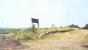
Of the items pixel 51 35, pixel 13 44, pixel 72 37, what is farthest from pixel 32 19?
pixel 13 44

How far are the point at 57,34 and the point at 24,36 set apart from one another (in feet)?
19.3

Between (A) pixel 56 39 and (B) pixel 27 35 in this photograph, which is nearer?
(A) pixel 56 39

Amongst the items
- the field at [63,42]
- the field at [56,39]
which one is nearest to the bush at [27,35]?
the field at [56,39]

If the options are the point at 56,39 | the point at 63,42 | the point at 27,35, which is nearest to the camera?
the point at 63,42

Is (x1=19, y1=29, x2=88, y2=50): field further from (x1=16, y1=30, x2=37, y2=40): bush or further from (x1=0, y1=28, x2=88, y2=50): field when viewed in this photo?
(x1=16, y1=30, x2=37, y2=40): bush

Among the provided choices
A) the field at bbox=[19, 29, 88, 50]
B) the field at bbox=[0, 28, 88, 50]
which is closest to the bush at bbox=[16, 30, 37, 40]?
the field at bbox=[0, 28, 88, 50]

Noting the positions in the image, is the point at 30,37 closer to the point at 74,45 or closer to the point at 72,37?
the point at 72,37

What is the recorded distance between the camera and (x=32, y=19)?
169 feet

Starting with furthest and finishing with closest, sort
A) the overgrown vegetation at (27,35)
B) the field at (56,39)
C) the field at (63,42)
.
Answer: the overgrown vegetation at (27,35) < the field at (56,39) < the field at (63,42)

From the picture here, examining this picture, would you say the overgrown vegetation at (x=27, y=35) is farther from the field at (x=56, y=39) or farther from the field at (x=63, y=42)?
the field at (x=63, y=42)

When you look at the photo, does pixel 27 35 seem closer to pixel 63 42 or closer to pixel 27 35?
pixel 27 35

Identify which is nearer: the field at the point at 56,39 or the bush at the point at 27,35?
the field at the point at 56,39

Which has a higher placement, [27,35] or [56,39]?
[27,35]

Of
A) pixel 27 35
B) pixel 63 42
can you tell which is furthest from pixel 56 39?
pixel 27 35
